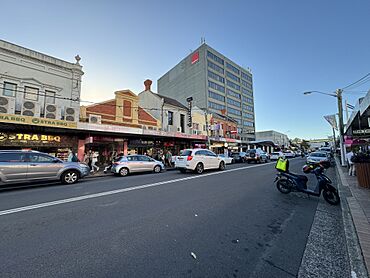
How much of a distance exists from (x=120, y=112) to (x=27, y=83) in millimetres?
7786

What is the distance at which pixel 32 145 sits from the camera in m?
13.4

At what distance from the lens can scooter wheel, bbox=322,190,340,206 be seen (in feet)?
17.8

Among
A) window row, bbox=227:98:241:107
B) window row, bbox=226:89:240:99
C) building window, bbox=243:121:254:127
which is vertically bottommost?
building window, bbox=243:121:254:127

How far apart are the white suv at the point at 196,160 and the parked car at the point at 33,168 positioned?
6269 millimetres

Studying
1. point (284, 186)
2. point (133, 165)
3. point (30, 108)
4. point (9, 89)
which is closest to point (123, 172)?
point (133, 165)

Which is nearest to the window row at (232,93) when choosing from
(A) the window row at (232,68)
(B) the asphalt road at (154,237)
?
(A) the window row at (232,68)

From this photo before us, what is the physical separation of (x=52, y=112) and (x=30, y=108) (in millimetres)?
1404

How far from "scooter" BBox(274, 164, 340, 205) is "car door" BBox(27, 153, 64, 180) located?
10.4 meters

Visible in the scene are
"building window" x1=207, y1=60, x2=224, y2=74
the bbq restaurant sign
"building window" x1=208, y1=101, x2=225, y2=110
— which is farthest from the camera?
"building window" x1=207, y1=60, x2=224, y2=74

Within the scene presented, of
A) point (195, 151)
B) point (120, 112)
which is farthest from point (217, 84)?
point (195, 151)

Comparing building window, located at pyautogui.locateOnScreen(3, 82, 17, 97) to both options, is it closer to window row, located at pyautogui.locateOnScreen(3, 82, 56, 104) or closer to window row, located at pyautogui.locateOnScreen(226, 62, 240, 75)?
window row, located at pyautogui.locateOnScreen(3, 82, 56, 104)

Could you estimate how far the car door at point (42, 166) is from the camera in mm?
8250

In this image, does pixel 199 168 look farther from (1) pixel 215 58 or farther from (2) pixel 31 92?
(1) pixel 215 58

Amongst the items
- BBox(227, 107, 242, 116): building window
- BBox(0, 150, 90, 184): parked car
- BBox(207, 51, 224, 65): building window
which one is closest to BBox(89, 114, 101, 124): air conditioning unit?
BBox(0, 150, 90, 184): parked car
